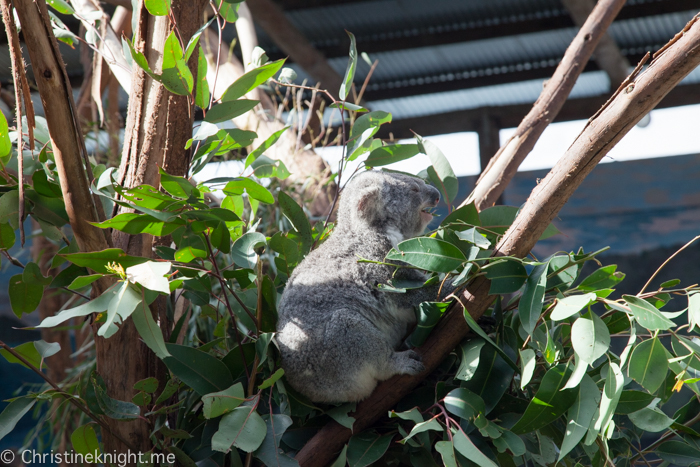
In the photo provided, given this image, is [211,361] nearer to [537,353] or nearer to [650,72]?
[537,353]

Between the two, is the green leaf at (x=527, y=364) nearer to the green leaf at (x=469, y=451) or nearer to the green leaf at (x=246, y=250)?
the green leaf at (x=469, y=451)

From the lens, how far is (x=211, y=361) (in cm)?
132

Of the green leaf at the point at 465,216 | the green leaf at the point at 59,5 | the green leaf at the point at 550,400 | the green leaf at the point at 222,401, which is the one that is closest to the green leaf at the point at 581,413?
the green leaf at the point at 550,400

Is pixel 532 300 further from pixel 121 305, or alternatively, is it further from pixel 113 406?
pixel 113 406

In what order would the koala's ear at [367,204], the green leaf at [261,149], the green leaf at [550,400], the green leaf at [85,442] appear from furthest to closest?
the koala's ear at [367,204], the green leaf at [261,149], the green leaf at [85,442], the green leaf at [550,400]

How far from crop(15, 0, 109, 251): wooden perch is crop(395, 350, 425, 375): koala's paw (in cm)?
74

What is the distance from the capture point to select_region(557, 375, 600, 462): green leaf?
1.08 metres

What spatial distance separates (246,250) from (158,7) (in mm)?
587

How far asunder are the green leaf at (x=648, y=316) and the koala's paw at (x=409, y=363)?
47 centimetres

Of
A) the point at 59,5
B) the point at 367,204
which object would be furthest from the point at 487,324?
the point at 59,5

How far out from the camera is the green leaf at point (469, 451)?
1084 mm

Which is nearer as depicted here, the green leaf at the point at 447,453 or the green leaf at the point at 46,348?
the green leaf at the point at 447,453

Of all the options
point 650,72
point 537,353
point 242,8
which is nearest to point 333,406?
point 537,353

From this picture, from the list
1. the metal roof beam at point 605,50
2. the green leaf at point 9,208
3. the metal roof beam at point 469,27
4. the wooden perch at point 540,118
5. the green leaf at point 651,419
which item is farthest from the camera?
the metal roof beam at point 469,27
